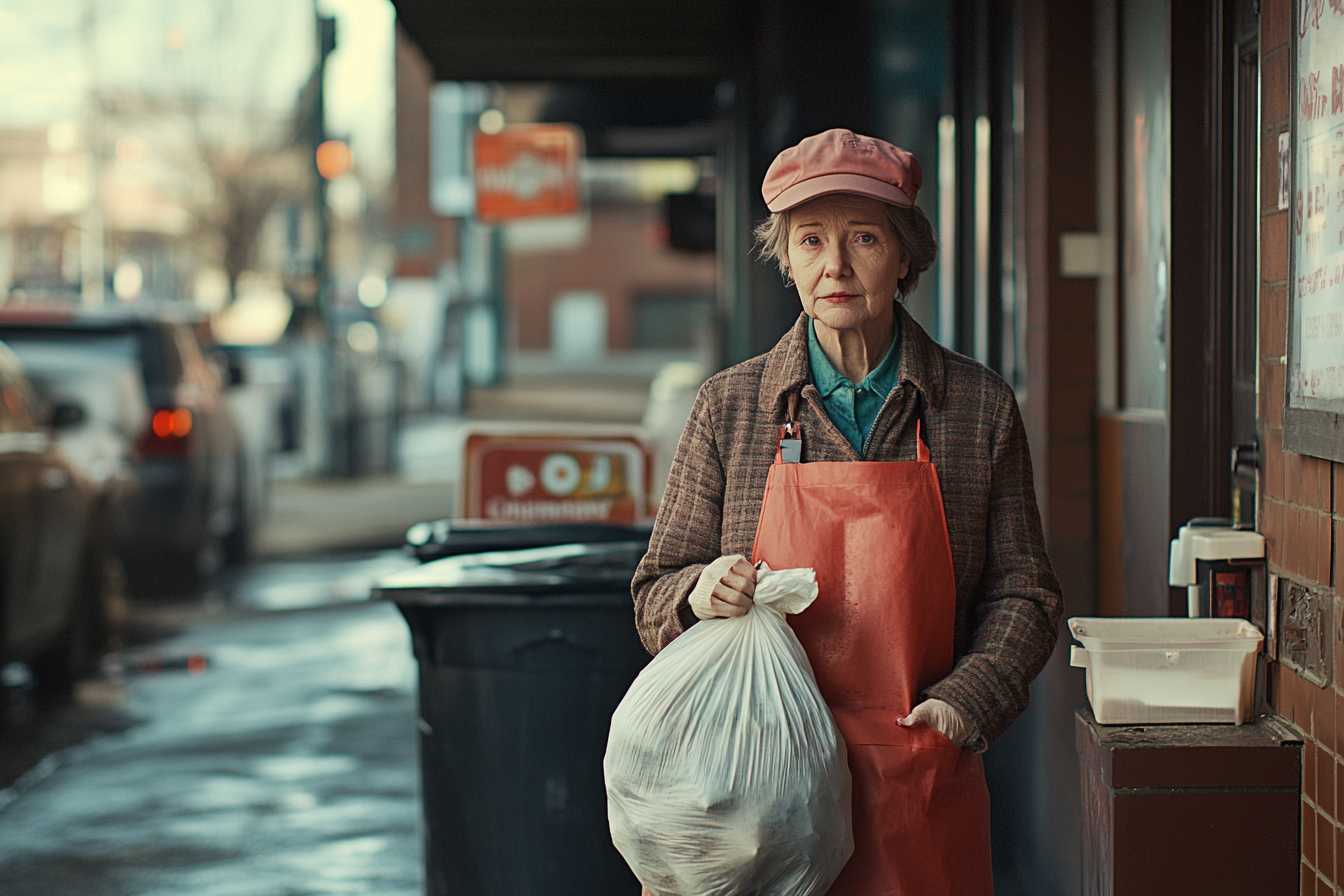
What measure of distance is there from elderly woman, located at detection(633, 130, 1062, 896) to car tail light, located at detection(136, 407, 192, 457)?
28.4 feet

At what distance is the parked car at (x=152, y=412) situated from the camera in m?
10.3

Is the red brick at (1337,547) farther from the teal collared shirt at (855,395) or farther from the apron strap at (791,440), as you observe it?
the apron strap at (791,440)

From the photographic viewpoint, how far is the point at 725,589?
2447 mm

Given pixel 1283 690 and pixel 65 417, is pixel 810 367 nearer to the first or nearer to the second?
pixel 1283 690

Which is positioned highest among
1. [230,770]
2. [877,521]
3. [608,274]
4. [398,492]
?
[608,274]

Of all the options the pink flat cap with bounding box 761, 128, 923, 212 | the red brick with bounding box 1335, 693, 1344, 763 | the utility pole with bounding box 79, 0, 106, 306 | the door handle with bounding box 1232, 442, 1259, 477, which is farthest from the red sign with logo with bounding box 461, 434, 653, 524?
the utility pole with bounding box 79, 0, 106, 306

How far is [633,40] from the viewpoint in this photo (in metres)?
10.2

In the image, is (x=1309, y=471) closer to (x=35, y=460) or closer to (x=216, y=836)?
(x=216, y=836)

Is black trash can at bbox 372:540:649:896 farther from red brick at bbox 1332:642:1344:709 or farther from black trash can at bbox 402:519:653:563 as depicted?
red brick at bbox 1332:642:1344:709

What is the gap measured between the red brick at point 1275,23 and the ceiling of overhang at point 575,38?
5.98m

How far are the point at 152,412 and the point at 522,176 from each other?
9.97m

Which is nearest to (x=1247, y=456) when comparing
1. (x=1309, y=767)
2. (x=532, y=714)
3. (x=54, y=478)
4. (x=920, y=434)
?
(x=1309, y=767)

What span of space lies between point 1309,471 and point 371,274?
63.7m

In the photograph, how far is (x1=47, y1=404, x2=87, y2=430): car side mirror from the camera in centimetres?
827
